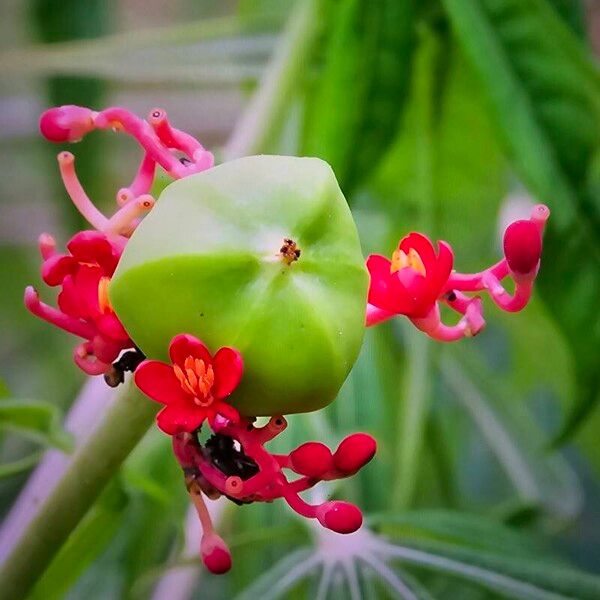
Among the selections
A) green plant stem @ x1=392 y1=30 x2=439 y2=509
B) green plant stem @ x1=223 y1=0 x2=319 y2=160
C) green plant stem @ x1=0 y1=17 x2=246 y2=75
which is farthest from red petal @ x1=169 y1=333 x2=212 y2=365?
green plant stem @ x1=0 y1=17 x2=246 y2=75

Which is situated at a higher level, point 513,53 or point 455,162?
point 513,53

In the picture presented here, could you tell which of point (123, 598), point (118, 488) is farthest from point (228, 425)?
point (123, 598)

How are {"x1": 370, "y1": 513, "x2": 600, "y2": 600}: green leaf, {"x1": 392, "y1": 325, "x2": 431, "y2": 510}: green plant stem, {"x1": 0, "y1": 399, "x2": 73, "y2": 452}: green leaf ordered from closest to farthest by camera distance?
{"x1": 0, "y1": 399, "x2": 73, "y2": 452}: green leaf < {"x1": 370, "y1": 513, "x2": 600, "y2": 600}: green leaf < {"x1": 392, "y1": 325, "x2": 431, "y2": 510}: green plant stem

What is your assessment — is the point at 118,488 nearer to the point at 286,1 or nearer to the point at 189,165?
the point at 189,165

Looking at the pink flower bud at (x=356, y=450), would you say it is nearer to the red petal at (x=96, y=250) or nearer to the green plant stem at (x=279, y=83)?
the red petal at (x=96, y=250)

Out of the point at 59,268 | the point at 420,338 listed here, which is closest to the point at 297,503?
the point at 59,268

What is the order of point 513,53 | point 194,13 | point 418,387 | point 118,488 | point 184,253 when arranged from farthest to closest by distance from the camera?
point 194,13
point 418,387
point 513,53
point 118,488
point 184,253

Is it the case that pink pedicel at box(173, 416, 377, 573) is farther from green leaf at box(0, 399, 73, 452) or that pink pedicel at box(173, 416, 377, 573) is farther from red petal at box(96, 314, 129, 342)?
green leaf at box(0, 399, 73, 452)
